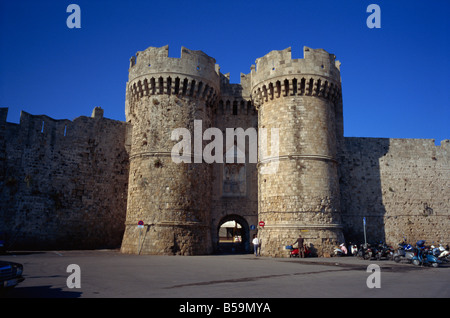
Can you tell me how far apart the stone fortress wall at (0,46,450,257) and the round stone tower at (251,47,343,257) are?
60 mm

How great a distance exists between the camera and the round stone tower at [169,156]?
18141 millimetres

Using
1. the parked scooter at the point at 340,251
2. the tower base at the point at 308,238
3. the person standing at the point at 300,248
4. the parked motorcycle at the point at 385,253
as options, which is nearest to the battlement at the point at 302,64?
the tower base at the point at 308,238

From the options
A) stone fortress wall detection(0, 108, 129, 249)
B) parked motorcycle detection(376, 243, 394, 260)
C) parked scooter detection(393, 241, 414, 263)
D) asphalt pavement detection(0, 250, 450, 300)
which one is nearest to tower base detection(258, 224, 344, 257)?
parked motorcycle detection(376, 243, 394, 260)

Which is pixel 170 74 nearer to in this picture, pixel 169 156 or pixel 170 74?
pixel 170 74

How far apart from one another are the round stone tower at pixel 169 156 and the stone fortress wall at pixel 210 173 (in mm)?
63

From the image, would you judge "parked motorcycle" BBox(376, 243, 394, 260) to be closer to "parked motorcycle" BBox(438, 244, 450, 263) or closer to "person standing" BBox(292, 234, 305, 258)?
"parked motorcycle" BBox(438, 244, 450, 263)

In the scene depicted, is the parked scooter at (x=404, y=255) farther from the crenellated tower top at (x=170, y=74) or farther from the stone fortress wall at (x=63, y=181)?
the stone fortress wall at (x=63, y=181)

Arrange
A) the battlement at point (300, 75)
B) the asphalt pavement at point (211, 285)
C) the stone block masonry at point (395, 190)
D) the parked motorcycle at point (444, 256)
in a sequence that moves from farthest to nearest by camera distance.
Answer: the stone block masonry at point (395, 190)
the battlement at point (300, 75)
the parked motorcycle at point (444, 256)
the asphalt pavement at point (211, 285)

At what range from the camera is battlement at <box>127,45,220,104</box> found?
766 inches

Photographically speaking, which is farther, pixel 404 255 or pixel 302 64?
pixel 302 64

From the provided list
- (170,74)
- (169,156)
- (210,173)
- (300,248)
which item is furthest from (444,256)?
(170,74)

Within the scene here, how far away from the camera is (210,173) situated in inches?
826

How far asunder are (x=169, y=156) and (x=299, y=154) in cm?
703
